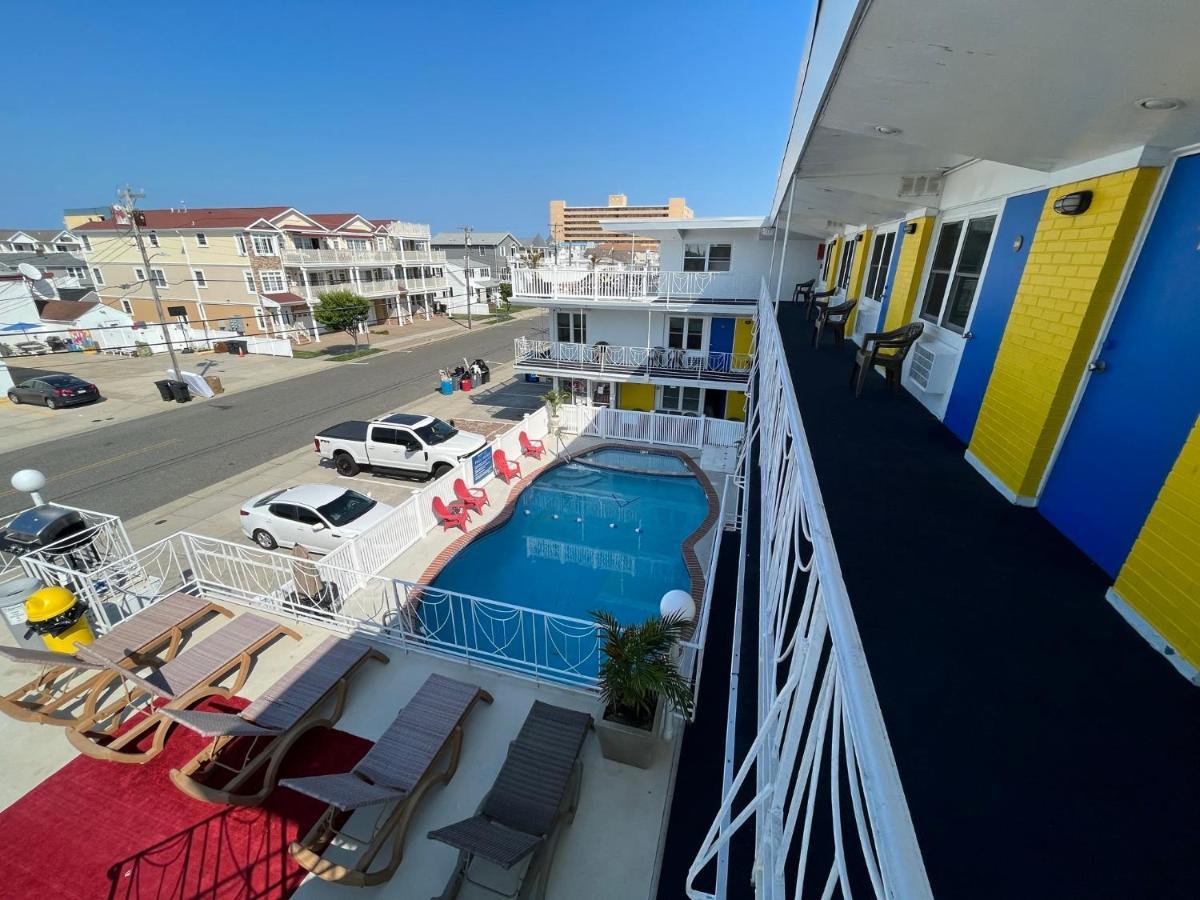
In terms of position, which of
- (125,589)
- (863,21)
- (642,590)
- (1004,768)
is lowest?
(642,590)

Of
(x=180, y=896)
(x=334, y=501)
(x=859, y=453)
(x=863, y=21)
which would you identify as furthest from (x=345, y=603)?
(x=863, y=21)

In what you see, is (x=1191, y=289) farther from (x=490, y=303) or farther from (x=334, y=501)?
(x=490, y=303)

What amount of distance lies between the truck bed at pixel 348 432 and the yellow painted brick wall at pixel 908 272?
13.2 meters

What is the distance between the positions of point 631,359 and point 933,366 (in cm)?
1276

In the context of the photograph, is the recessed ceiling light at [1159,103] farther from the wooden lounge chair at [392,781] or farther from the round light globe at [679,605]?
the wooden lounge chair at [392,781]

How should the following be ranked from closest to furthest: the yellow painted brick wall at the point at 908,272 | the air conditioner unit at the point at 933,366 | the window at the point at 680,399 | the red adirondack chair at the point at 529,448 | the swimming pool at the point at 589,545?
the air conditioner unit at the point at 933,366
the yellow painted brick wall at the point at 908,272
the swimming pool at the point at 589,545
the red adirondack chair at the point at 529,448
the window at the point at 680,399

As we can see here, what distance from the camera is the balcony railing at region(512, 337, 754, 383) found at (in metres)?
16.2

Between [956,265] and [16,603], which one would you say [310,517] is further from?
[956,265]

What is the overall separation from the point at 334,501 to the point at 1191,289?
453 inches

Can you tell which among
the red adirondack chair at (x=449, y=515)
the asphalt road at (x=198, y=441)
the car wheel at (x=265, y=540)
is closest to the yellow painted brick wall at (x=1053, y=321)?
the red adirondack chair at (x=449, y=515)

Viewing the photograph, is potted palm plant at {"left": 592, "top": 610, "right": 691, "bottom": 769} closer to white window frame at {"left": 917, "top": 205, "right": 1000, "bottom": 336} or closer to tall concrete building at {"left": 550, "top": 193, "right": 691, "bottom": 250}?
white window frame at {"left": 917, "top": 205, "right": 1000, "bottom": 336}

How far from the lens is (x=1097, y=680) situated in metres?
2.04

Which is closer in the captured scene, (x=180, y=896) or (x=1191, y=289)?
(x=1191, y=289)

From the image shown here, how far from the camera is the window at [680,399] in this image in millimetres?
18047
